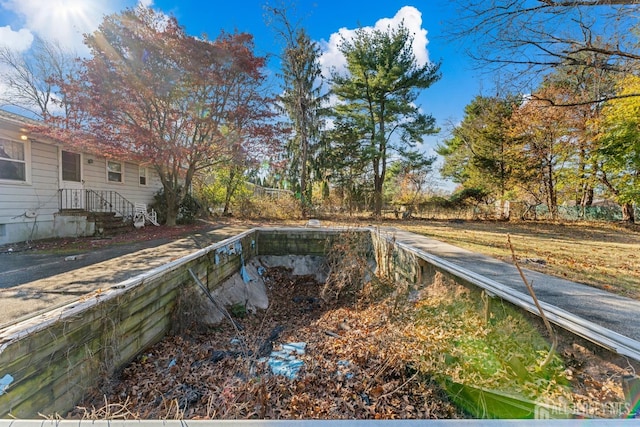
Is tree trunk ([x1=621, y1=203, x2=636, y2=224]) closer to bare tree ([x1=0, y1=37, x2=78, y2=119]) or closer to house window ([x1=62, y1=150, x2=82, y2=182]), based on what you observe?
house window ([x1=62, y1=150, x2=82, y2=182])

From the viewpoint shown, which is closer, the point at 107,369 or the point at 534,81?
the point at 107,369

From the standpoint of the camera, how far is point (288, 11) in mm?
13094

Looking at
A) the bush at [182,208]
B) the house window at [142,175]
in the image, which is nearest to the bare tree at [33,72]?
the house window at [142,175]

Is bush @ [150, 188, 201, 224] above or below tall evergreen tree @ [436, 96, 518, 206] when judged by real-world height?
below

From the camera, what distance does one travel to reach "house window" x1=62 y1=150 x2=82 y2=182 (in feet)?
24.7

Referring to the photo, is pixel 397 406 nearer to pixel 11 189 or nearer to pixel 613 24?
pixel 613 24

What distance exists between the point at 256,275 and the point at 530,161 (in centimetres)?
1564

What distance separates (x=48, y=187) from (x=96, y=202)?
1404 millimetres

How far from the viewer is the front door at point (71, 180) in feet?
24.3

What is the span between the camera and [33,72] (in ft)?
45.1

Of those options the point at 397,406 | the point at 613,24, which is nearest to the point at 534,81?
the point at 613,24

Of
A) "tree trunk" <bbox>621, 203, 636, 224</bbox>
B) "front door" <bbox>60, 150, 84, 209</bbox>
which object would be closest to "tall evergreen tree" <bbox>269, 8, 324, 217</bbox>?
"front door" <bbox>60, 150, 84, 209</bbox>

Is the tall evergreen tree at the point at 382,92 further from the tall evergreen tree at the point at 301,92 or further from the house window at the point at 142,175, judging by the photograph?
the house window at the point at 142,175

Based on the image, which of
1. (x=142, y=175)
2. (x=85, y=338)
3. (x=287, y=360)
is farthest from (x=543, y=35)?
(x=142, y=175)
